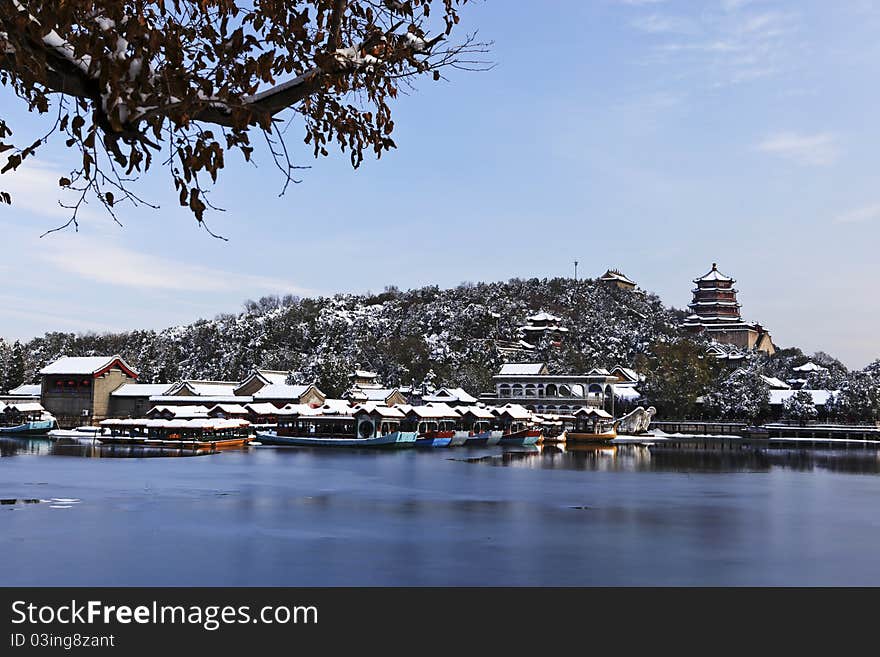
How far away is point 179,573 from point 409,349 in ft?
257

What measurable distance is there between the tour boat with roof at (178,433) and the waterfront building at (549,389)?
2994cm

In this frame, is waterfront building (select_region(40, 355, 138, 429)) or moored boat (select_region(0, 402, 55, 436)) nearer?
moored boat (select_region(0, 402, 55, 436))

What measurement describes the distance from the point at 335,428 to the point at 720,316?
6103 cm

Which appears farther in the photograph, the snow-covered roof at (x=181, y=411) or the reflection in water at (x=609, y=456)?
the snow-covered roof at (x=181, y=411)

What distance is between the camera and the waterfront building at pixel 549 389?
240 ft

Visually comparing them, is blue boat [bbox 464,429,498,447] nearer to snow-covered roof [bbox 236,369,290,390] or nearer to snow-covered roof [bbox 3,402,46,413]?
snow-covered roof [bbox 236,369,290,390]

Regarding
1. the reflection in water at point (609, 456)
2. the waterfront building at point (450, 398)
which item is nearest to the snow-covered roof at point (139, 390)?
the reflection in water at point (609, 456)

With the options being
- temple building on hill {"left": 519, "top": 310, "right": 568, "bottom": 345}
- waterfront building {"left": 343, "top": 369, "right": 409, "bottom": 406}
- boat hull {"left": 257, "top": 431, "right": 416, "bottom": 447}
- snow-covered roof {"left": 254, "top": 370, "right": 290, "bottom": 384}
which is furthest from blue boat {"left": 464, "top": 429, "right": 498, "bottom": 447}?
temple building on hill {"left": 519, "top": 310, "right": 568, "bottom": 345}

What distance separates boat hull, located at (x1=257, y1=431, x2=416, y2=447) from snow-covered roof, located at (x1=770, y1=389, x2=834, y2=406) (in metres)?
35.6

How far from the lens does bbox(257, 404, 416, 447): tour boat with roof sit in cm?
5034

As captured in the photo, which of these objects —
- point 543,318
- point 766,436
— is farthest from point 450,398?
point 543,318

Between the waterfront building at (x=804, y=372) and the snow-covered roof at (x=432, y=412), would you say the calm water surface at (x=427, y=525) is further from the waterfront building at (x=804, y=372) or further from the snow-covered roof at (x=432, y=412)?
the waterfront building at (x=804, y=372)
